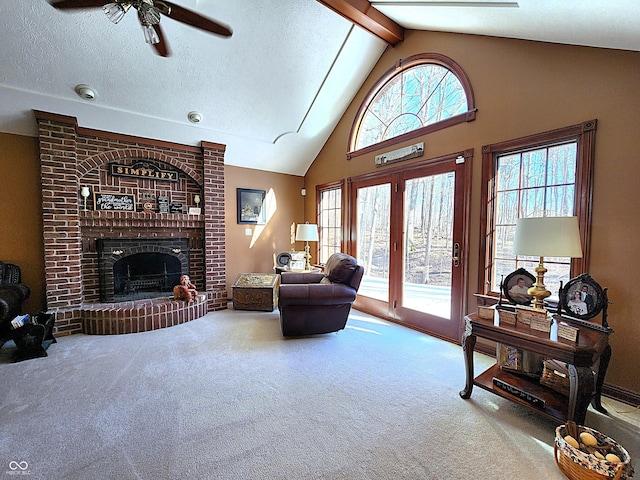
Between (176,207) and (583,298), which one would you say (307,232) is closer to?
(176,207)

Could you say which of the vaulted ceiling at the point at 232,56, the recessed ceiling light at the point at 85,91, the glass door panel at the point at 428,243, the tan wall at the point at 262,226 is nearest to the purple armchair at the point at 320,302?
the glass door panel at the point at 428,243

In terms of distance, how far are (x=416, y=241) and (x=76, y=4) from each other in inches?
149

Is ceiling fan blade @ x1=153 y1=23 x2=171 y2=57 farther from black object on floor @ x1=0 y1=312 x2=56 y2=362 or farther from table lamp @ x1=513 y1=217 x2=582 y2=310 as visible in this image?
table lamp @ x1=513 y1=217 x2=582 y2=310

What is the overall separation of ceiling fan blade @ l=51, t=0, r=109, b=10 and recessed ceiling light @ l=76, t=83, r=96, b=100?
63.8 inches

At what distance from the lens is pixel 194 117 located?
154 inches

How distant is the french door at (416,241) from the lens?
3.12m

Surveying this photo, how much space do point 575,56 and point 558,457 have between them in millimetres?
2900

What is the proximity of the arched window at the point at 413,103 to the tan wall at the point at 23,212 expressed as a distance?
4.32 metres

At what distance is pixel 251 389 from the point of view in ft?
7.26

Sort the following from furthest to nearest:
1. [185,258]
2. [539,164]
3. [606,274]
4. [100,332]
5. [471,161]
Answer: [185,258] < [100,332] < [471,161] < [539,164] < [606,274]

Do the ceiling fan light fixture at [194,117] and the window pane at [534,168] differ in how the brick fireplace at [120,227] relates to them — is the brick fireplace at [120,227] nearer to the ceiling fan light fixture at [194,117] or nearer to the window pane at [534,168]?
the ceiling fan light fixture at [194,117]

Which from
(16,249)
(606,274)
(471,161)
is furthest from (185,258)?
(606,274)

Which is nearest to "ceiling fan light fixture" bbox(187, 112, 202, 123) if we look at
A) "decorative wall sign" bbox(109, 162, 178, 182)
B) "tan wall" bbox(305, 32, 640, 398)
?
"decorative wall sign" bbox(109, 162, 178, 182)

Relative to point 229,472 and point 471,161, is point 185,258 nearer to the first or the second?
point 229,472
